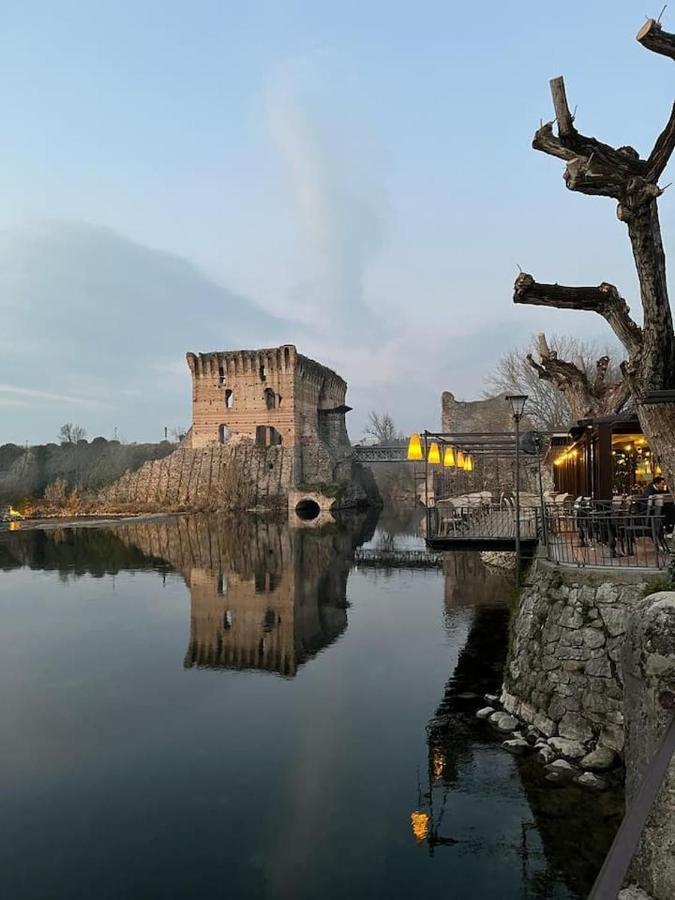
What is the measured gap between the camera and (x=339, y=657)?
11.9 meters

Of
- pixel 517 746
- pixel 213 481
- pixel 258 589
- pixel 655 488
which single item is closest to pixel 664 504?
pixel 655 488

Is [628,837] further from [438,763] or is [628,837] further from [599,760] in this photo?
[438,763]

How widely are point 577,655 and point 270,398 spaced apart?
144 feet

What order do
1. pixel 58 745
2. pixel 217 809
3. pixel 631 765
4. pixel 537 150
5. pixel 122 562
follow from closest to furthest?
1. pixel 631 765
2. pixel 537 150
3. pixel 217 809
4. pixel 58 745
5. pixel 122 562

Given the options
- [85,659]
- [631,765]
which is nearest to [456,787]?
[631,765]

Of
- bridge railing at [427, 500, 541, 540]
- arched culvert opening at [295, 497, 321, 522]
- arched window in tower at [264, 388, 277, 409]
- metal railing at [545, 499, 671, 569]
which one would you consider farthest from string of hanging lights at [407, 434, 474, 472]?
arched window in tower at [264, 388, 277, 409]

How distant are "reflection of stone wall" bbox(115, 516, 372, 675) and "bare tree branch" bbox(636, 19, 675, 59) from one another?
10.3 metres

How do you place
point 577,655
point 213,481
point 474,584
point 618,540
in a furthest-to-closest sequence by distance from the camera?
point 213,481 < point 474,584 < point 618,540 < point 577,655

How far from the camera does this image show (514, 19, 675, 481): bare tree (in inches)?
217

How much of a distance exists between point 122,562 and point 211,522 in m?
15.6

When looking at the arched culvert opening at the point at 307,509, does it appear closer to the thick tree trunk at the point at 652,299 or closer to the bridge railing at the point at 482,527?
the bridge railing at the point at 482,527

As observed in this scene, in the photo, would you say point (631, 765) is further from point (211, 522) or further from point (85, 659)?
point (211, 522)

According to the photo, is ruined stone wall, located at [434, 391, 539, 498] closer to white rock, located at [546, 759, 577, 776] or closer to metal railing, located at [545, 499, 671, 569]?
metal railing, located at [545, 499, 671, 569]

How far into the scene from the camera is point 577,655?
23.8ft
